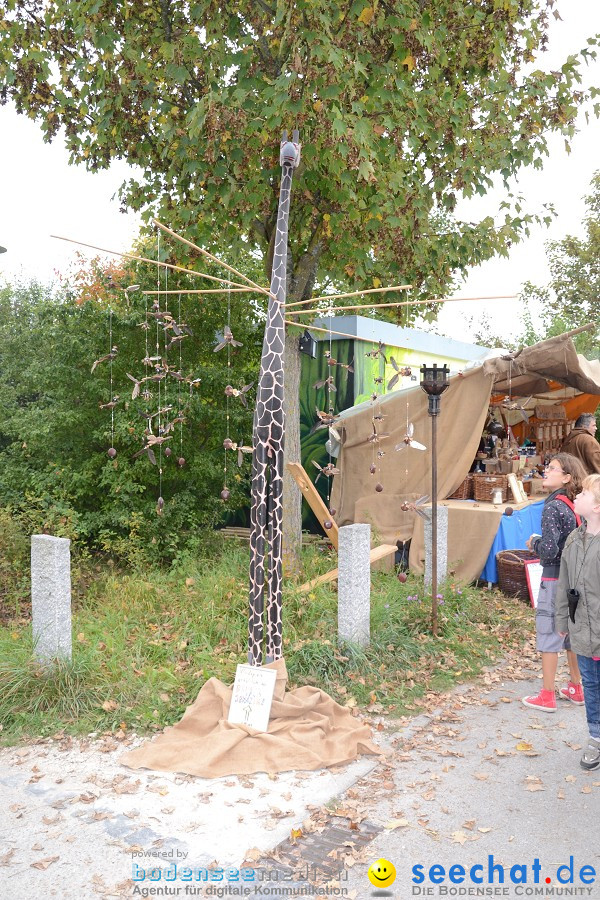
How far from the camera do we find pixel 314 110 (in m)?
7.28

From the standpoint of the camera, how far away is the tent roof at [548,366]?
9070 mm

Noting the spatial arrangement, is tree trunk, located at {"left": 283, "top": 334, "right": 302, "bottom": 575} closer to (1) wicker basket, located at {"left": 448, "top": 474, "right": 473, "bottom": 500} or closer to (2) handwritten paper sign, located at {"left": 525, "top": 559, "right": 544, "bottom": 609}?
(1) wicker basket, located at {"left": 448, "top": 474, "right": 473, "bottom": 500}

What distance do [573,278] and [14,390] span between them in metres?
14.5

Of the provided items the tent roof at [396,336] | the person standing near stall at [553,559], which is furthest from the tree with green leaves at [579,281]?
the person standing near stall at [553,559]

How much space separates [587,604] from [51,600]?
3668 millimetres

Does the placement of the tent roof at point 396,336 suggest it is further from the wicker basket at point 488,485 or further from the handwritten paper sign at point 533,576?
the handwritten paper sign at point 533,576

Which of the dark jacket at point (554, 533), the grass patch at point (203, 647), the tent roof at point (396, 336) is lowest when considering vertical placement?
the grass patch at point (203, 647)

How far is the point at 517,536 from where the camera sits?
29.6ft

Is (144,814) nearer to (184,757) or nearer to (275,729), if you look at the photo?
(184,757)

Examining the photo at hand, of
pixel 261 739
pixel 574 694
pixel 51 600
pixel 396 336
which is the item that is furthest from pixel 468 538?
pixel 51 600

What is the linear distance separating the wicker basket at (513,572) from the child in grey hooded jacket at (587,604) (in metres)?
3.78

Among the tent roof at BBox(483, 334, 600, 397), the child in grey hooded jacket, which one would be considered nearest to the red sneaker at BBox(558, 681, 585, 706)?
the child in grey hooded jacket

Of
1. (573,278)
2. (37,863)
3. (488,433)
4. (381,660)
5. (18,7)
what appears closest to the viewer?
(37,863)

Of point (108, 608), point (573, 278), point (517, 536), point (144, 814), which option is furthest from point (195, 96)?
point (573, 278)
